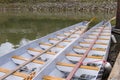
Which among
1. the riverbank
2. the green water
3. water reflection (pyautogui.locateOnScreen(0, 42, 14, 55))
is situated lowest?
the riverbank

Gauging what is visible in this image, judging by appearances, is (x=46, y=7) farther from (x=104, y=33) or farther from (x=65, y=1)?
(x=104, y=33)

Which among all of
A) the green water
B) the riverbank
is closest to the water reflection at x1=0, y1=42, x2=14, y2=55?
the green water

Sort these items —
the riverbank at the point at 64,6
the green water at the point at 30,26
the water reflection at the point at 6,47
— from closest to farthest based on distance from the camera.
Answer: the water reflection at the point at 6,47, the green water at the point at 30,26, the riverbank at the point at 64,6

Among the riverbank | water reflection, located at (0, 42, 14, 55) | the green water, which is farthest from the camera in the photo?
the riverbank

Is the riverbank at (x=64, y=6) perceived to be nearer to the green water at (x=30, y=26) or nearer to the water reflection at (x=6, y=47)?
the green water at (x=30, y=26)

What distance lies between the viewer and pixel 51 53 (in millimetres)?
7391

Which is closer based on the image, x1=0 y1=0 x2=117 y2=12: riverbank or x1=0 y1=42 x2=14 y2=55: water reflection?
x1=0 y1=42 x2=14 y2=55: water reflection

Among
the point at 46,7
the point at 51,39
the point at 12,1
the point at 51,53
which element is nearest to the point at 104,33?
the point at 51,39

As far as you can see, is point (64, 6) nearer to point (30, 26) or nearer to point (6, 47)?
point (30, 26)

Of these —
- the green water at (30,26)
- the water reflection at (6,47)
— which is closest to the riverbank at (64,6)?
the green water at (30,26)

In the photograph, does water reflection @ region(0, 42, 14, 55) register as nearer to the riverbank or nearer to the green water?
the green water

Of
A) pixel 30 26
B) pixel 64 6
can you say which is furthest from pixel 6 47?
pixel 64 6

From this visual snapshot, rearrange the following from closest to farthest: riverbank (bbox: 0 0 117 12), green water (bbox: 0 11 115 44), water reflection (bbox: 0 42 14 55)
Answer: water reflection (bbox: 0 42 14 55) < green water (bbox: 0 11 115 44) < riverbank (bbox: 0 0 117 12)

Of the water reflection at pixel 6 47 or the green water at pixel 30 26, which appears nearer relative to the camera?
the water reflection at pixel 6 47
